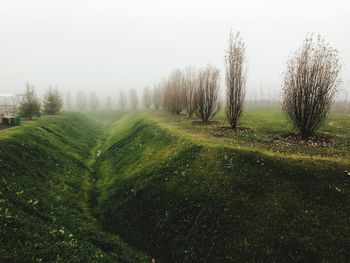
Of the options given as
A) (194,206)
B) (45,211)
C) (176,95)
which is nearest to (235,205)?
(194,206)

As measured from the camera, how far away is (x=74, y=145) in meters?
32.5

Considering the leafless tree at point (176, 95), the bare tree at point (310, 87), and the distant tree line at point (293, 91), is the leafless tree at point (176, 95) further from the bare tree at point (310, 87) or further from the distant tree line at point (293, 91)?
the bare tree at point (310, 87)

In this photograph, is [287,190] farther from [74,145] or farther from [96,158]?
[74,145]

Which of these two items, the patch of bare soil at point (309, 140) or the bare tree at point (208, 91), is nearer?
the patch of bare soil at point (309, 140)

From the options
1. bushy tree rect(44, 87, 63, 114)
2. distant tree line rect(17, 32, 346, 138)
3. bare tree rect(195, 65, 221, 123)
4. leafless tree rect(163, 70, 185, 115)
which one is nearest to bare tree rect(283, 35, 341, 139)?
distant tree line rect(17, 32, 346, 138)

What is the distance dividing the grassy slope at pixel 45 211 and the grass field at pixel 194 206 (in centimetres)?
6

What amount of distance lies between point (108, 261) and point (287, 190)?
8464 mm

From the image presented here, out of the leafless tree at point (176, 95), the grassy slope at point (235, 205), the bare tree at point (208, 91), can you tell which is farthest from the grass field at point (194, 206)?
the leafless tree at point (176, 95)

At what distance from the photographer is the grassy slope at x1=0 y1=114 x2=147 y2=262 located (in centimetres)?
1100

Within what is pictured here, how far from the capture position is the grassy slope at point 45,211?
433 inches

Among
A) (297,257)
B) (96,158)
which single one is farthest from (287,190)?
(96,158)

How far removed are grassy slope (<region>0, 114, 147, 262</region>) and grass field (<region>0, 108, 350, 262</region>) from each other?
0.06 meters

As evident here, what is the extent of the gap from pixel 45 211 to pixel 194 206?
24.6 ft

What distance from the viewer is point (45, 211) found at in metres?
14.9
